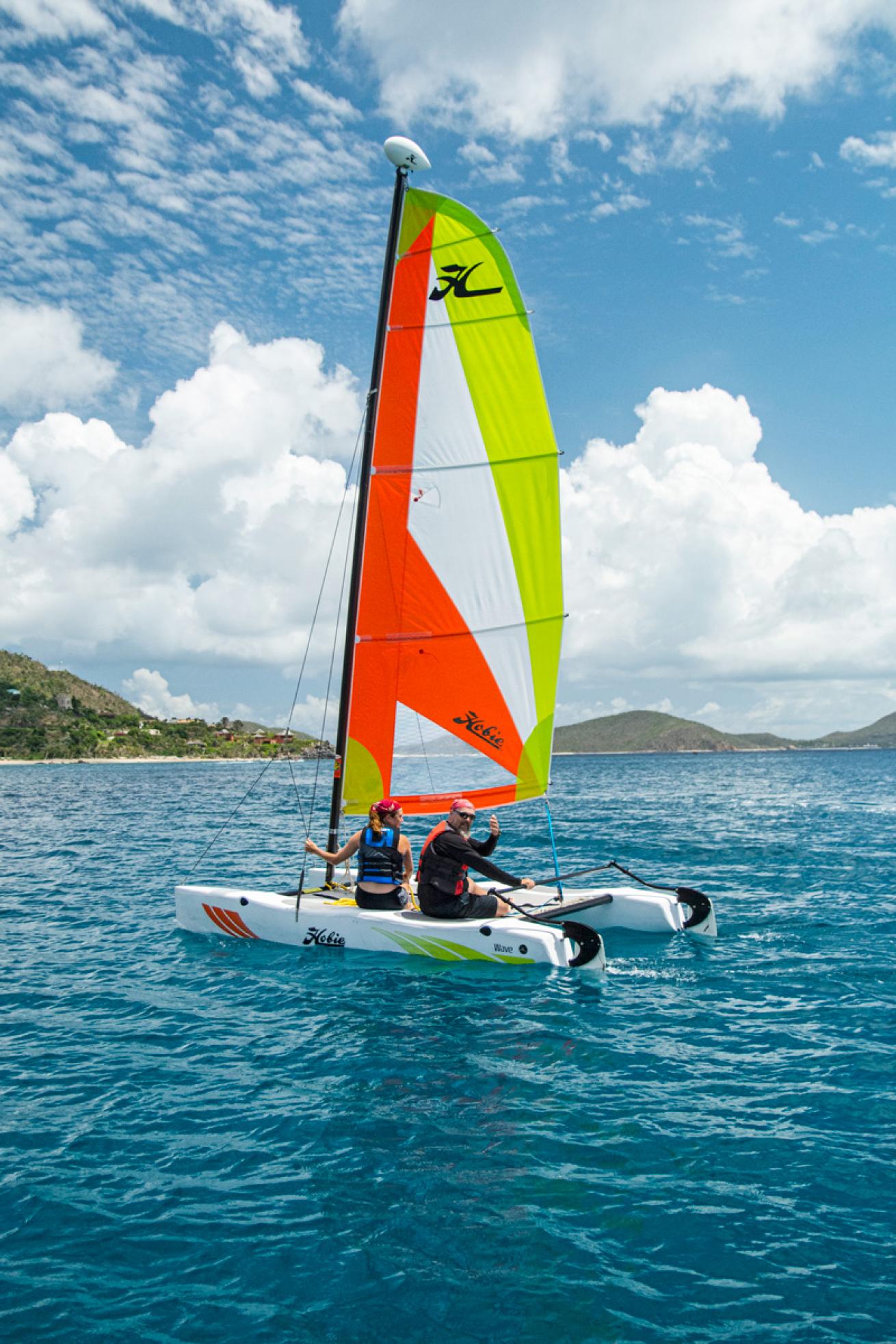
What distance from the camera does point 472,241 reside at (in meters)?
11.8

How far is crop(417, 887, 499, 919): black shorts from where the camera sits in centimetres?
1046

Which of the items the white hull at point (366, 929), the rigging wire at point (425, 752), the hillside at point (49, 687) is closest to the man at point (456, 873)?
the white hull at point (366, 929)

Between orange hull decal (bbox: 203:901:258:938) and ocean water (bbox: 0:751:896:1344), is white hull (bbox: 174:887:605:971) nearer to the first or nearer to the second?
orange hull decal (bbox: 203:901:258:938)

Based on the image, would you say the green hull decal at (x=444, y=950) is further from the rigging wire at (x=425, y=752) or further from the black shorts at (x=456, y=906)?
the rigging wire at (x=425, y=752)

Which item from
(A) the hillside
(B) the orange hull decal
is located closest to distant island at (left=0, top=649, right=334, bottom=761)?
(A) the hillside

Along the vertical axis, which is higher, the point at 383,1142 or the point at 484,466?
the point at 484,466

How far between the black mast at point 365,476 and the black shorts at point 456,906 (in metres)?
1.91

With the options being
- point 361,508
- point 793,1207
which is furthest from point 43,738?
point 793,1207

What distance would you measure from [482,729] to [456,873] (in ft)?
8.62

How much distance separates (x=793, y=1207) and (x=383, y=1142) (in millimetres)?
2733

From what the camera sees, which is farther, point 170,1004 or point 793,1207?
point 170,1004

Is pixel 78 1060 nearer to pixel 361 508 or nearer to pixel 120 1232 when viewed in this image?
pixel 120 1232

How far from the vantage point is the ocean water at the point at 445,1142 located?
4.37 metres

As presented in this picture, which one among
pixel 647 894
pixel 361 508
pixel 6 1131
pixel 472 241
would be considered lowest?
pixel 6 1131
